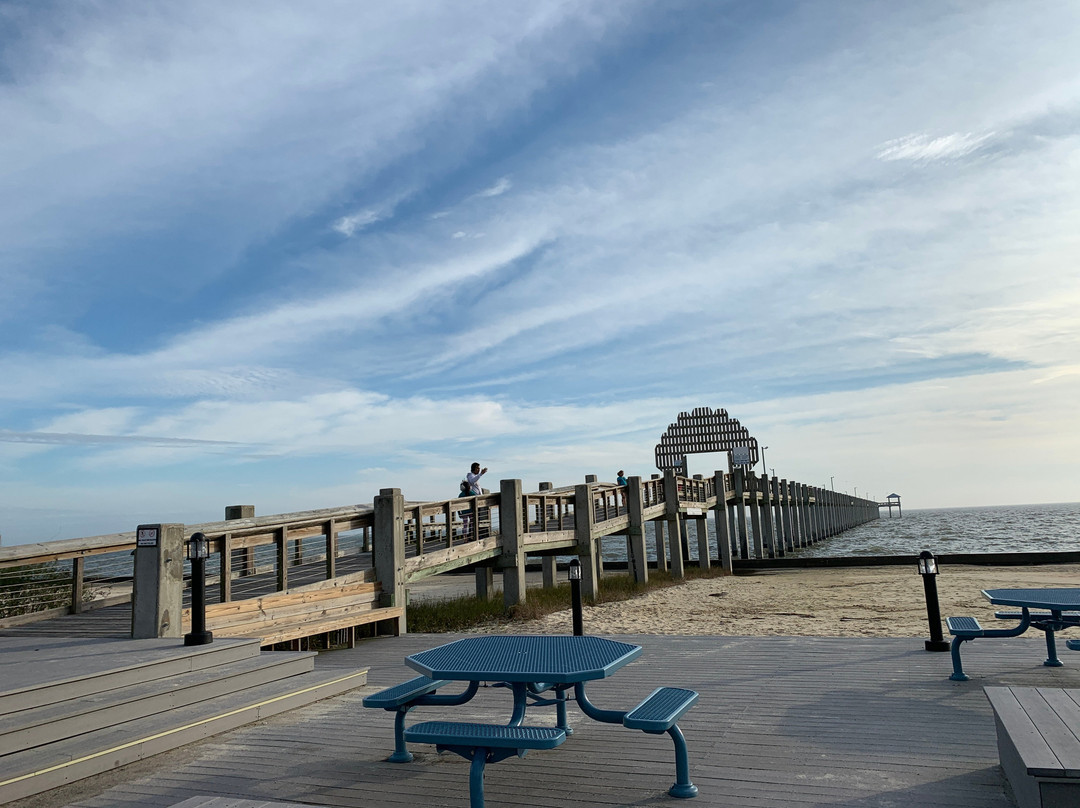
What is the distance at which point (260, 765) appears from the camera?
14.1ft

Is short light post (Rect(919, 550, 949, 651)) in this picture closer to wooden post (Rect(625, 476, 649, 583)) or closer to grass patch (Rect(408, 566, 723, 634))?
grass patch (Rect(408, 566, 723, 634))

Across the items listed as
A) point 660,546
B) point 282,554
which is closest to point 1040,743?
point 282,554

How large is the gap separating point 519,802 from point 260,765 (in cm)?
176

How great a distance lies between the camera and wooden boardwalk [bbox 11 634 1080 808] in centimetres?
367

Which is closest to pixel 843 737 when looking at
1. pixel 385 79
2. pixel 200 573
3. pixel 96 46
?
pixel 200 573

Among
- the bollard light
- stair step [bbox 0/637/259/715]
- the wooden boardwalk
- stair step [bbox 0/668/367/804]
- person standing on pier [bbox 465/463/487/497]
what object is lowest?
the wooden boardwalk

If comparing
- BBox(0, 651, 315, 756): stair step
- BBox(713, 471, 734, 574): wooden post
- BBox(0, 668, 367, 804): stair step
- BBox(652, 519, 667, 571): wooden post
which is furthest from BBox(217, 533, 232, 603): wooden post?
BBox(713, 471, 734, 574): wooden post

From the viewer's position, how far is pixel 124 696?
5.00 m

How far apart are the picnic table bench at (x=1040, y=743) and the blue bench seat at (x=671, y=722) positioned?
4.69 ft

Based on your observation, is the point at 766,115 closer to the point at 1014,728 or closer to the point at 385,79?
the point at 385,79

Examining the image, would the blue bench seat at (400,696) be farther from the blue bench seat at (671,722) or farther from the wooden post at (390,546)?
the wooden post at (390,546)

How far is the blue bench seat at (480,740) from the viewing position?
10.3ft

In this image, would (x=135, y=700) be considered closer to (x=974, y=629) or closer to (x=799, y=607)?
(x=974, y=629)

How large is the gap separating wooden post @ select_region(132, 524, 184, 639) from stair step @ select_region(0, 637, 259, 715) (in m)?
0.17
